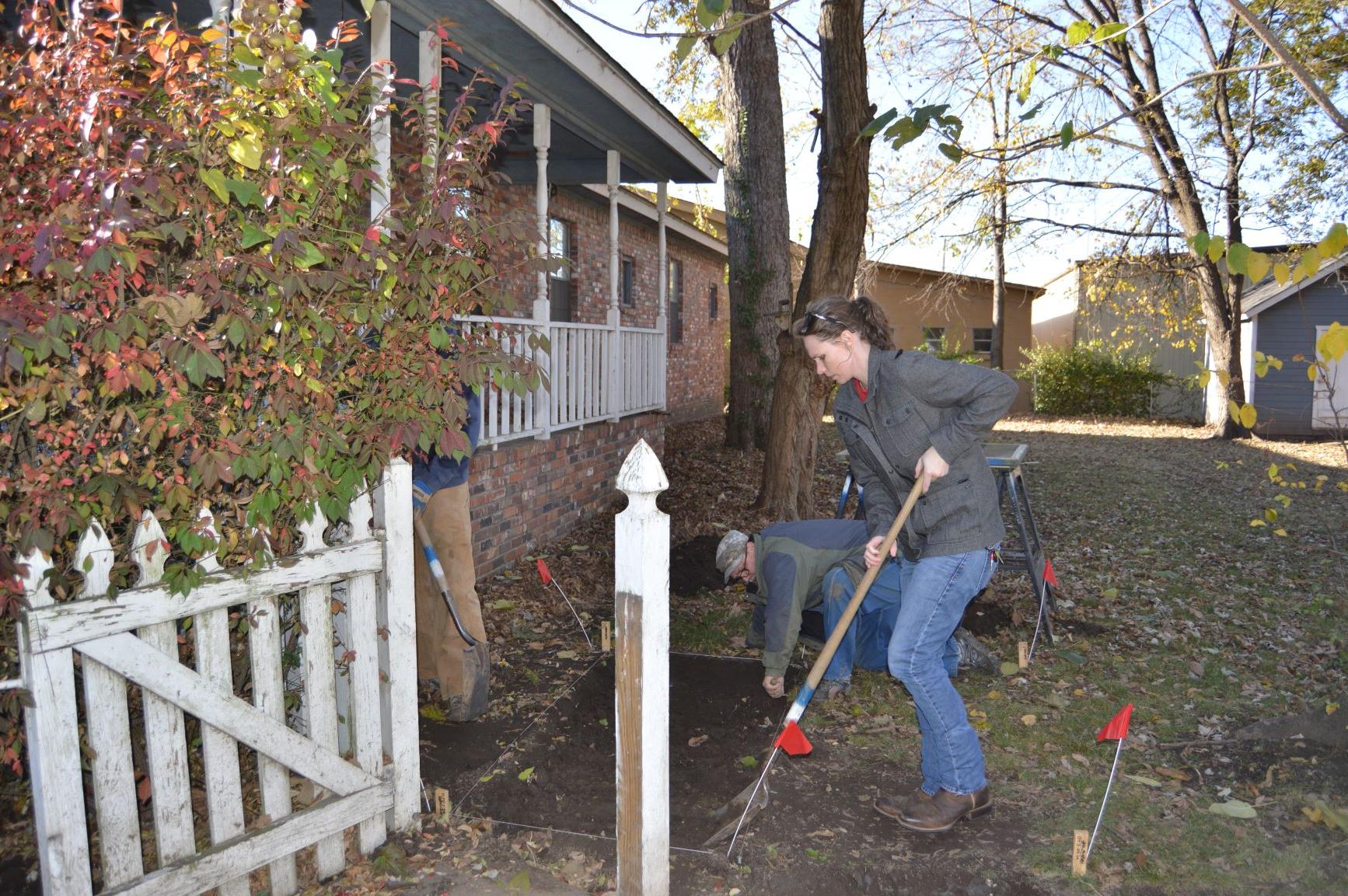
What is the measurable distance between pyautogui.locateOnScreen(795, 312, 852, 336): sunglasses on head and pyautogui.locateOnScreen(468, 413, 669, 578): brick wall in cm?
303

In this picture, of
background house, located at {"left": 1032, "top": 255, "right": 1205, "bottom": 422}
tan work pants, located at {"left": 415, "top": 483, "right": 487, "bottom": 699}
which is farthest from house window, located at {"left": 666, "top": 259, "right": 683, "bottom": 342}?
tan work pants, located at {"left": 415, "top": 483, "right": 487, "bottom": 699}

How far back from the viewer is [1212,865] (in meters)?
3.44

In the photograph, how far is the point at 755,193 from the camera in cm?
1273

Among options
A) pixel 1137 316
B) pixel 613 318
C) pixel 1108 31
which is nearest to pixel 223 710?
pixel 1108 31

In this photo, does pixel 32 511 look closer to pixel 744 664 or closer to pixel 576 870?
pixel 576 870

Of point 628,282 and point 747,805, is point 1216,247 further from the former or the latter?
point 628,282

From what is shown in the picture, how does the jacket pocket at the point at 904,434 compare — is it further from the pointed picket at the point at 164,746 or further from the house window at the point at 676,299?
the house window at the point at 676,299

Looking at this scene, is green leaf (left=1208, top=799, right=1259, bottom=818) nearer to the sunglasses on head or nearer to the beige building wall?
the sunglasses on head

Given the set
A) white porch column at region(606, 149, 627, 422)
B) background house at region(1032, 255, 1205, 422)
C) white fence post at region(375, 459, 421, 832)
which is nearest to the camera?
white fence post at region(375, 459, 421, 832)

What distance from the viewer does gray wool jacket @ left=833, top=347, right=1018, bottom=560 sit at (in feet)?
11.6

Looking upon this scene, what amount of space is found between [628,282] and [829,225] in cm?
914

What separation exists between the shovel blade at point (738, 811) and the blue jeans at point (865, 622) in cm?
114

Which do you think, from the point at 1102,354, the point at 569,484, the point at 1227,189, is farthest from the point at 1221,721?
the point at 1102,354

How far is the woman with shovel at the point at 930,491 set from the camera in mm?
3553
